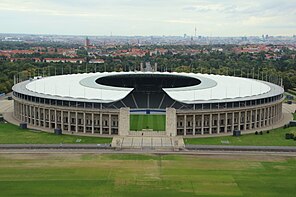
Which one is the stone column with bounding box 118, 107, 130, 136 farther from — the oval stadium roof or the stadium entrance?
the oval stadium roof

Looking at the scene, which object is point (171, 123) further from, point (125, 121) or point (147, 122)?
point (147, 122)

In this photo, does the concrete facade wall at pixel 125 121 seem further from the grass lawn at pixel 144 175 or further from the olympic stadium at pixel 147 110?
the grass lawn at pixel 144 175

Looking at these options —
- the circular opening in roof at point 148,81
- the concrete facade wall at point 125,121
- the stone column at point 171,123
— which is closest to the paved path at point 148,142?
the concrete facade wall at point 125,121

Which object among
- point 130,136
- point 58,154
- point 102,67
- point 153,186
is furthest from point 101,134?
point 102,67

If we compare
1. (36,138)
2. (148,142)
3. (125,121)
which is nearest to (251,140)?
(148,142)

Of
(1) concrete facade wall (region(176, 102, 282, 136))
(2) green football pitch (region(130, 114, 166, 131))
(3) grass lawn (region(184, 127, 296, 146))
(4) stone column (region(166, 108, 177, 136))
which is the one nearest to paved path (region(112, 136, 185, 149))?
(4) stone column (region(166, 108, 177, 136))

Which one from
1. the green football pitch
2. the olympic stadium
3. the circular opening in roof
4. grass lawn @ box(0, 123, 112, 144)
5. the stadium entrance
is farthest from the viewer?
Answer: the circular opening in roof
